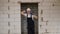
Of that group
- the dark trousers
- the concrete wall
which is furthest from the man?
the concrete wall

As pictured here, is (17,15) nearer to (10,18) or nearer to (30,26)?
(10,18)

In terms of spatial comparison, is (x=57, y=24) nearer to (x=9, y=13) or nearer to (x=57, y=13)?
(x=57, y=13)

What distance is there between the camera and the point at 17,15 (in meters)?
4.68

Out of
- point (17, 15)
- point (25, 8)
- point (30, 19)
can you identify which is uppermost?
point (25, 8)

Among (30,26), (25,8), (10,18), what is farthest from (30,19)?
(10,18)

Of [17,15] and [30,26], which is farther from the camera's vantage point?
[30,26]

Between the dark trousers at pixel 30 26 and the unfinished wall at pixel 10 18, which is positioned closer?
the unfinished wall at pixel 10 18

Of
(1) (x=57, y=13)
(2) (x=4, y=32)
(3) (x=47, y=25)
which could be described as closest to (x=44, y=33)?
(3) (x=47, y=25)

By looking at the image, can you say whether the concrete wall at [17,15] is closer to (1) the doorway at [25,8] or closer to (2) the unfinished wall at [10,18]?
(2) the unfinished wall at [10,18]

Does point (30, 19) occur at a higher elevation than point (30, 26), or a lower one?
higher

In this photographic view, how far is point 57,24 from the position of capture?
4734 mm

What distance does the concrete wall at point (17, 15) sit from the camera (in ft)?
15.3

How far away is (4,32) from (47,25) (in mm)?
1244

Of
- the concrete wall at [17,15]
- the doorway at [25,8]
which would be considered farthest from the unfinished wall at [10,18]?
the doorway at [25,8]
